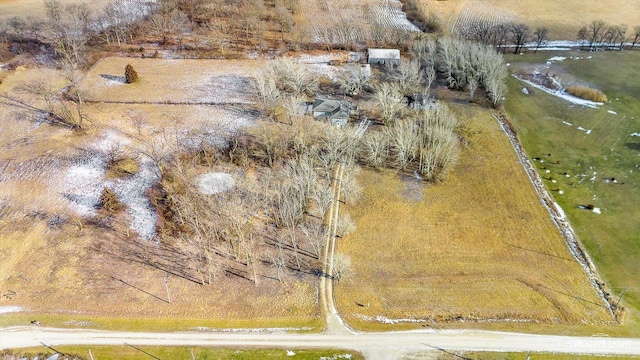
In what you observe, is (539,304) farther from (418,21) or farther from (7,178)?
(418,21)

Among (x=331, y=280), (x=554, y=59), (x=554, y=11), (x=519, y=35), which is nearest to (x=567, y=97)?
(x=554, y=59)

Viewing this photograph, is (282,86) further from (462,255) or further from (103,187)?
(462,255)

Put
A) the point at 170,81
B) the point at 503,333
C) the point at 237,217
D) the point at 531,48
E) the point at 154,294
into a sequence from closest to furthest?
the point at 503,333
the point at 154,294
the point at 237,217
the point at 170,81
the point at 531,48

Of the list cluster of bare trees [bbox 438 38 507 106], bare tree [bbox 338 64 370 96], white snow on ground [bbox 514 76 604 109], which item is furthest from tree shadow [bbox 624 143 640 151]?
bare tree [bbox 338 64 370 96]

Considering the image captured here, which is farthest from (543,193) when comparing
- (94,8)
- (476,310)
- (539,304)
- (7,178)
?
(94,8)

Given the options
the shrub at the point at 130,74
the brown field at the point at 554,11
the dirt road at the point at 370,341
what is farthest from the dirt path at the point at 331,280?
the brown field at the point at 554,11

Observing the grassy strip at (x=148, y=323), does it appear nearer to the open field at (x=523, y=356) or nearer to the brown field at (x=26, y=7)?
the open field at (x=523, y=356)
